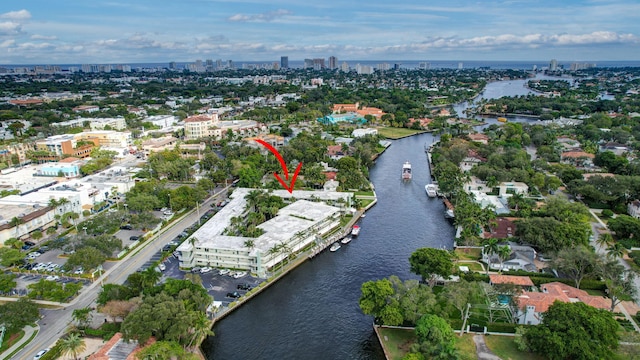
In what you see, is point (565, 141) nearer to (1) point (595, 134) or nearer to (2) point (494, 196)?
(1) point (595, 134)

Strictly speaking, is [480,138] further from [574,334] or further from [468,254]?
[574,334]

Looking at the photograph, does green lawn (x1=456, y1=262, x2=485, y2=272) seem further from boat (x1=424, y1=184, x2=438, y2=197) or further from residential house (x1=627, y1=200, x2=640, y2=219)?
residential house (x1=627, y1=200, x2=640, y2=219)

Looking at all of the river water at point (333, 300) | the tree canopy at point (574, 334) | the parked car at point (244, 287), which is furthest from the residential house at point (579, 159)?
the parked car at point (244, 287)

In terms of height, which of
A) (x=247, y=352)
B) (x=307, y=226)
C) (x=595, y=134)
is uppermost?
(x=595, y=134)

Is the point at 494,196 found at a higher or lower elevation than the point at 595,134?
lower

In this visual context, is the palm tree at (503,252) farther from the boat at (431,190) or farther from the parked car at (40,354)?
the parked car at (40,354)

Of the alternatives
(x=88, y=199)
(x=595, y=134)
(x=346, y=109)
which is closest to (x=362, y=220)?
(x=88, y=199)

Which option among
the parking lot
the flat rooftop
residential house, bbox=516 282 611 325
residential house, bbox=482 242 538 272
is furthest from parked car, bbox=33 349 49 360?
residential house, bbox=482 242 538 272
